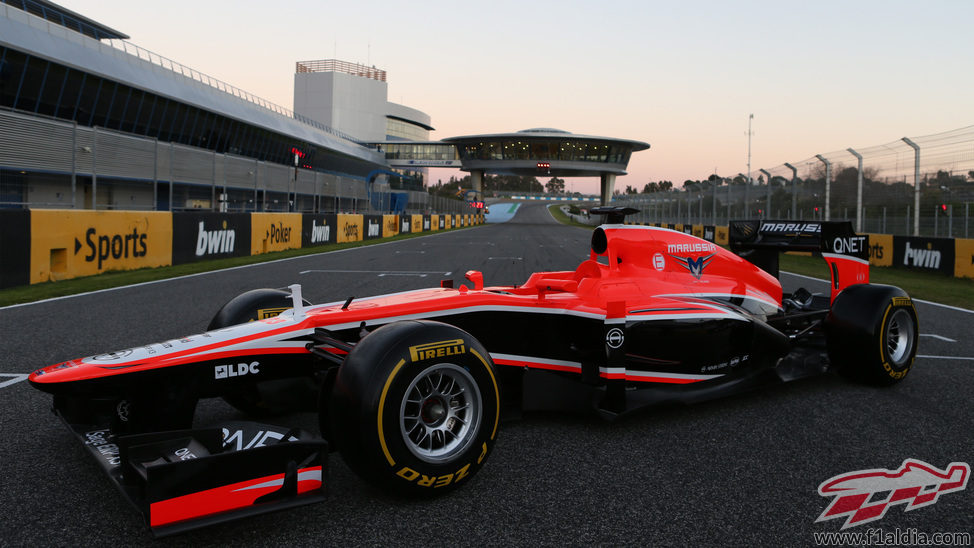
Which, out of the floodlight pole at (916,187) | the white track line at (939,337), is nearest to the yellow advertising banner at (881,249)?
the floodlight pole at (916,187)

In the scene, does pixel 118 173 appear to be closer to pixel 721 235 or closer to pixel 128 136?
pixel 128 136

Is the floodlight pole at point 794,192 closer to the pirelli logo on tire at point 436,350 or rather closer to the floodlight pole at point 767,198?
Result: the floodlight pole at point 767,198

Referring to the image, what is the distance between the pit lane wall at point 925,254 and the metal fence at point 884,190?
1.33 ft

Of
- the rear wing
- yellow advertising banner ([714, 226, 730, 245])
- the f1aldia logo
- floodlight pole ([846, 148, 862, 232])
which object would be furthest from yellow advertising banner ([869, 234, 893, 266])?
the f1aldia logo

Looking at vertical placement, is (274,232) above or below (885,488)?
above

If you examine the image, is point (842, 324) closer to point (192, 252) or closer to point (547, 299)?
point (547, 299)

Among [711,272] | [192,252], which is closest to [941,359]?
[711,272]

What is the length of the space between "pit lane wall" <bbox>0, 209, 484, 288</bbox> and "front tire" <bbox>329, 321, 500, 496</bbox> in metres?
9.70

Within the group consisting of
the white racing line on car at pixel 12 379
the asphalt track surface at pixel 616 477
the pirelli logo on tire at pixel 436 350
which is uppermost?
the pirelli logo on tire at pixel 436 350

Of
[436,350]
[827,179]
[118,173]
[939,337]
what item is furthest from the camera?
[827,179]

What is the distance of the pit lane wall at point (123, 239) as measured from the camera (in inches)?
395

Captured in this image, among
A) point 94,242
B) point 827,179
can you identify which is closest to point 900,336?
point 94,242

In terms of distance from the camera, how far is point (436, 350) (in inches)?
116

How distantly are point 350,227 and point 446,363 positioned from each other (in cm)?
2503
